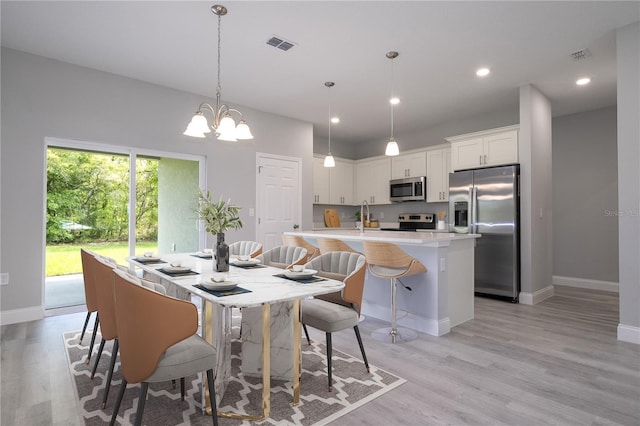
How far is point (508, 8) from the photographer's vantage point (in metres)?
2.86

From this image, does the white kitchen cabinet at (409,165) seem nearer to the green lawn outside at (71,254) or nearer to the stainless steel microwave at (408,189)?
the stainless steel microwave at (408,189)

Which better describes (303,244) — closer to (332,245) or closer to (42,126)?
(332,245)

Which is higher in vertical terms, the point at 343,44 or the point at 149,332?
the point at 343,44

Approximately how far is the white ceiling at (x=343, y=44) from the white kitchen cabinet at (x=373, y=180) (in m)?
2.07

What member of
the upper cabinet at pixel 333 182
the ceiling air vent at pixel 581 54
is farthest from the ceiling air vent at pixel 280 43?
the upper cabinet at pixel 333 182

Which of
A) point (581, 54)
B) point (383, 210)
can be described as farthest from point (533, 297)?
point (383, 210)

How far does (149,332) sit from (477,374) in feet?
7.22

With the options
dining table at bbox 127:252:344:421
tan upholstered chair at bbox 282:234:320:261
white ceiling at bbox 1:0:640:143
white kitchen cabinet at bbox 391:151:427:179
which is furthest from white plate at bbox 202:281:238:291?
white kitchen cabinet at bbox 391:151:427:179

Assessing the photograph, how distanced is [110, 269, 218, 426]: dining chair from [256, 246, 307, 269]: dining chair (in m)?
1.53

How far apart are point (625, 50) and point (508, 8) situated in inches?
52.3

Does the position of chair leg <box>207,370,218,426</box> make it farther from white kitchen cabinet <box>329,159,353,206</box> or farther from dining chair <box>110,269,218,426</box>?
white kitchen cabinet <box>329,159,353,206</box>

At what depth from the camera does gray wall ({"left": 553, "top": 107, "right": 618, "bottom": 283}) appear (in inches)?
211

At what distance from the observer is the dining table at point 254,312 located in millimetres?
1826

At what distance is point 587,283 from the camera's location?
5.56 meters
